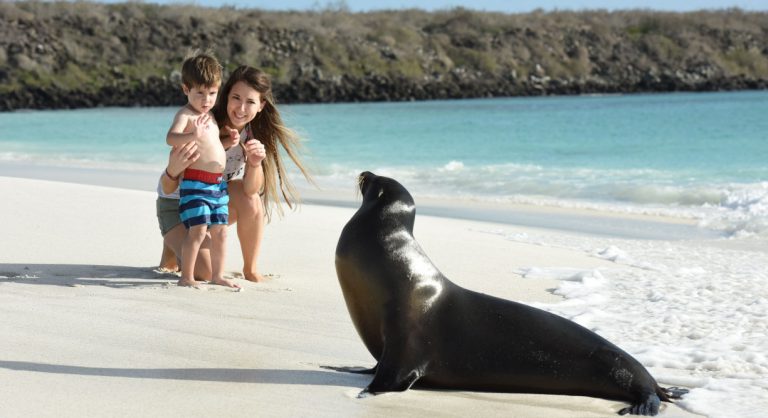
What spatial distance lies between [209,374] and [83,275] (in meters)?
1.87

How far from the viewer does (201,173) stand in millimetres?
Answer: 4883

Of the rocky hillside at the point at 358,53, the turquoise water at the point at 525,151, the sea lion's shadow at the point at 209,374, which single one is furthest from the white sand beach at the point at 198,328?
the rocky hillside at the point at 358,53

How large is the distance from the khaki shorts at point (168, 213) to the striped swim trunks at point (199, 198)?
0.68 feet

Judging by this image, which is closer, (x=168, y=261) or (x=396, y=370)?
(x=396, y=370)

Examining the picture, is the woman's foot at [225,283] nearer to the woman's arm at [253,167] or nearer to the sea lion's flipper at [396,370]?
the woman's arm at [253,167]

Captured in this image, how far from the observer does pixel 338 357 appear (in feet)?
12.6

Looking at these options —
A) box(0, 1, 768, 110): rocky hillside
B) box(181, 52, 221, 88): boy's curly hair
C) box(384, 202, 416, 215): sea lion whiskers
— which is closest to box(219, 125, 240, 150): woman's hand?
box(181, 52, 221, 88): boy's curly hair

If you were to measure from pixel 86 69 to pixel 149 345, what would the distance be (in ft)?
154

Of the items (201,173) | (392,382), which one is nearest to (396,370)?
(392,382)

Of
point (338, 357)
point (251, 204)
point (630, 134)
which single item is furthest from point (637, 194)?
point (630, 134)

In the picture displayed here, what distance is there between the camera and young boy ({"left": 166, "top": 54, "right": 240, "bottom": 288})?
15.9 ft

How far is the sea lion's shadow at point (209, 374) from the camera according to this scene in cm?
332

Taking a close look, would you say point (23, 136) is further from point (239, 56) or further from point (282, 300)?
point (239, 56)

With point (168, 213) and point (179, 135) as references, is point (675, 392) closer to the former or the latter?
point (179, 135)
